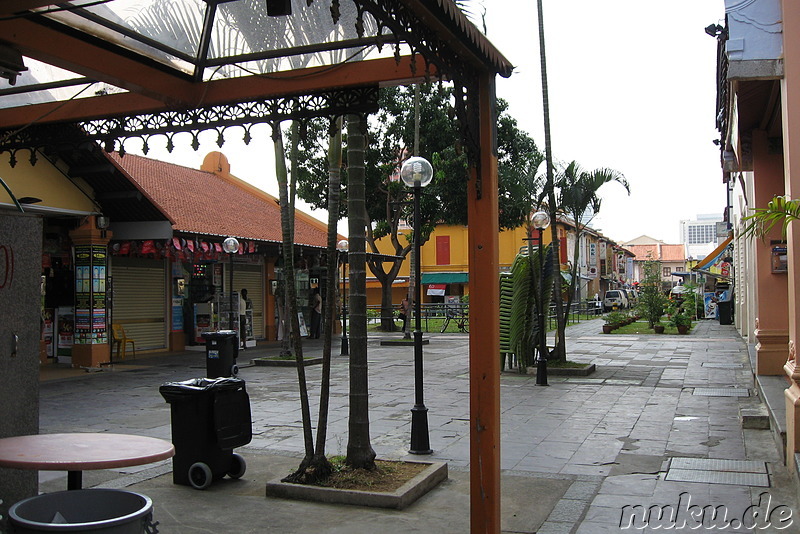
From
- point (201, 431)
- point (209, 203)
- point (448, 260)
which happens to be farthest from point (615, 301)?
point (201, 431)

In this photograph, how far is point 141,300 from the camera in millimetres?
18797

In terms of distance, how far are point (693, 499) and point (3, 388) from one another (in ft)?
17.0

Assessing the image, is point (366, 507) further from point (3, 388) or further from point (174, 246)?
point (174, 246)

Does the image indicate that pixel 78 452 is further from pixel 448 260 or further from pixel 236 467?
pixel 448 260

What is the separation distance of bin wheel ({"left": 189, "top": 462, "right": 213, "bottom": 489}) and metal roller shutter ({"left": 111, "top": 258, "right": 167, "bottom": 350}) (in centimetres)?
1259

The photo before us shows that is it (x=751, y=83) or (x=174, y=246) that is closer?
(x=751, y=83)

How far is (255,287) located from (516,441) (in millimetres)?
16724

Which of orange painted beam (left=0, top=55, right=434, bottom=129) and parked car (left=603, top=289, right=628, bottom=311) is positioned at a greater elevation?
orange painted beam (left=0, top=55, right=434, bottom=129)

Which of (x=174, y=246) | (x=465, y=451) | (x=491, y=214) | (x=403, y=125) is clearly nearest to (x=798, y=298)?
(x=491, y=214)

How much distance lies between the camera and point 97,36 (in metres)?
5.26

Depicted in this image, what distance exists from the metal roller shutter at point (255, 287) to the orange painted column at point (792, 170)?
18.6 m

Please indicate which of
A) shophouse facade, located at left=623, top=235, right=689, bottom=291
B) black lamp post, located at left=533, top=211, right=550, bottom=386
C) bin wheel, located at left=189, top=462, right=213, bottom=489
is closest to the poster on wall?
black lamp post, located at left=533, top=211, right=550, bottom=386

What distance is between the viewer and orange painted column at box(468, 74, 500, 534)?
15.3 ft

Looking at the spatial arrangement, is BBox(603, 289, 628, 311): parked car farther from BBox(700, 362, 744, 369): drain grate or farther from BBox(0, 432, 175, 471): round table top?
BBox(0, 432, 175, 471): round table top
